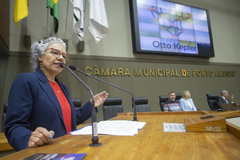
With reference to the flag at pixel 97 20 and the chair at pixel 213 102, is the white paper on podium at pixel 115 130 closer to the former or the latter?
the flag at pixel 97 20

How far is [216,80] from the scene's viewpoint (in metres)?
5.57

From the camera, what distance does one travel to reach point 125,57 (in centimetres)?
439

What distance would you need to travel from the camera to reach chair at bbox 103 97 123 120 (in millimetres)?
3066

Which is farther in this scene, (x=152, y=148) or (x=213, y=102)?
(x=213, y=102)

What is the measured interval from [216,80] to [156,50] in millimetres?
2564

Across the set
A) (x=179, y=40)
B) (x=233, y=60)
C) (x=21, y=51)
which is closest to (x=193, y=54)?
(x=179, y=40)

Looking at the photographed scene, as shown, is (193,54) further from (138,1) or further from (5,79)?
(5,79)

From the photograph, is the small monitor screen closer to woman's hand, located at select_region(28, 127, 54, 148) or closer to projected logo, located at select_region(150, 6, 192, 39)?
projected logo, located at select_region(150, 6, 192, 39)

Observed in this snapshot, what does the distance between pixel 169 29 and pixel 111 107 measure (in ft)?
10.1

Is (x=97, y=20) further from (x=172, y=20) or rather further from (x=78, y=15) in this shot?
(x=172, y=20)

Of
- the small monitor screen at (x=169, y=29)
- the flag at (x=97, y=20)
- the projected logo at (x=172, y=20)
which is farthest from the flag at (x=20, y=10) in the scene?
the projected logo at (x=172, y=20)

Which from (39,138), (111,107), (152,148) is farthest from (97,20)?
(152,148)

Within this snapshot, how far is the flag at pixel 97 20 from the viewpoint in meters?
3.51

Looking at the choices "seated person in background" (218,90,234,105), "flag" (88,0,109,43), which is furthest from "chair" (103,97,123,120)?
"seated person in background" (218,90,234,105)
